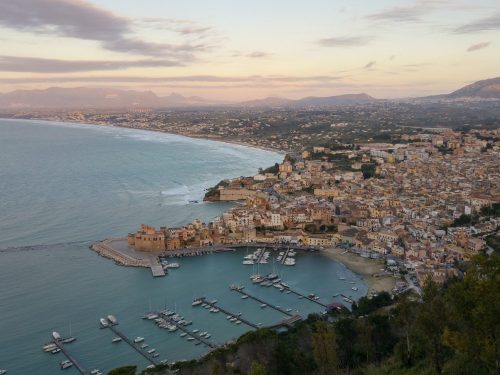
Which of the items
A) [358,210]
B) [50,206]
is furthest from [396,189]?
[50,206]

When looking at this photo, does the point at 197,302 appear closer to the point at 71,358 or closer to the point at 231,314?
the point at 231,314

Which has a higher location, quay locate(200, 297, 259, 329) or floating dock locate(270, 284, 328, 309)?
quay locate(200, 297, 259, 329)

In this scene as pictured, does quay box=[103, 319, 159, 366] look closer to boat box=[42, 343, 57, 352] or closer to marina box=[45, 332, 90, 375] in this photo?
marina box=[45, 332, 90, 375]

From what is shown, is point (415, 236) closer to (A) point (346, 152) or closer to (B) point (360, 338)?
(B) point (360, 338)

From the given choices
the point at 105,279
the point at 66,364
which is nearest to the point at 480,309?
the point at 66,364

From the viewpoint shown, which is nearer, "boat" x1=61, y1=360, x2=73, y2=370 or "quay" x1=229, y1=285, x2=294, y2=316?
"boat" x1=61, y1=360, x2=73, y2=370

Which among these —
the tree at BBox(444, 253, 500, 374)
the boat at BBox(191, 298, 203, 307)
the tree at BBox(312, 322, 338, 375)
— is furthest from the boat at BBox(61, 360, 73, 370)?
the tree at BBox(444, 253, 500, 374)

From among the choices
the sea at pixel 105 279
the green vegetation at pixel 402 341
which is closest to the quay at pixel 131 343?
the sea at pixel 105 279

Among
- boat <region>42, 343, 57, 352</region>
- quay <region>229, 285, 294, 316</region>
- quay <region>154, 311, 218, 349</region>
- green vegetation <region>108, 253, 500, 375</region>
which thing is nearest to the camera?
green vegetation <region>108, 253, 500, 375</region>

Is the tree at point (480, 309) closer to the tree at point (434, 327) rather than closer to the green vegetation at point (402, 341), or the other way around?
the green vegetation at point (402, 341)
